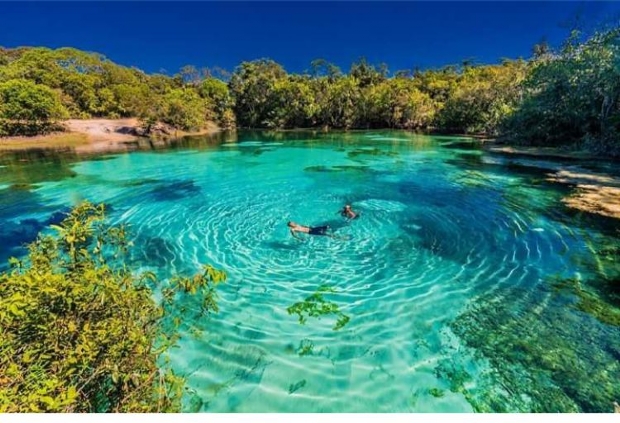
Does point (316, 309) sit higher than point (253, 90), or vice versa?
point (253, 90)

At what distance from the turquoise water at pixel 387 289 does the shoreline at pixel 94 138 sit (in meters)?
25.5

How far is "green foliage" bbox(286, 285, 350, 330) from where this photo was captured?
19.4ft

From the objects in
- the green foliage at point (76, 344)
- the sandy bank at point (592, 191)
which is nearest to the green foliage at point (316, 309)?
the green foliage at point (76, 344)

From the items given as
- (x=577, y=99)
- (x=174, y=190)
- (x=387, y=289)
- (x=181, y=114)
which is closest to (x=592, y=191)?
(x=387, y=289)

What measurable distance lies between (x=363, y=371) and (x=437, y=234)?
611 cm

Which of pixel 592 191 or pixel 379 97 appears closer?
pixel 592 191

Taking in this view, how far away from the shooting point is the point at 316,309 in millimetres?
6203

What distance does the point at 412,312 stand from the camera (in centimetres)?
609

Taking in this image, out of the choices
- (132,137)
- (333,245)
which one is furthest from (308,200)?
(132,137)

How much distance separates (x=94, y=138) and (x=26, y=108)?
7.53m

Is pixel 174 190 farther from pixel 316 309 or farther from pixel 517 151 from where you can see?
pixel 517 151

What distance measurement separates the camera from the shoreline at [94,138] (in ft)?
121

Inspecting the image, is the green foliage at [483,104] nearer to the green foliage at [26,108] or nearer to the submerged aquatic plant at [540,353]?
the submerged aquatic plant at [540,353]

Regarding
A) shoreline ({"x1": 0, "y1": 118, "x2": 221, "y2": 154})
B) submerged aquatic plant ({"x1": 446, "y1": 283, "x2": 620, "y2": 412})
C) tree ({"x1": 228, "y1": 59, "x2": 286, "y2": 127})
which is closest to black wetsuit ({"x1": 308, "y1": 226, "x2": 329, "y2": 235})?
submerged aquatic plant ({"x1": 446, "y1": 283, "x2": 620, "y2": 412})
